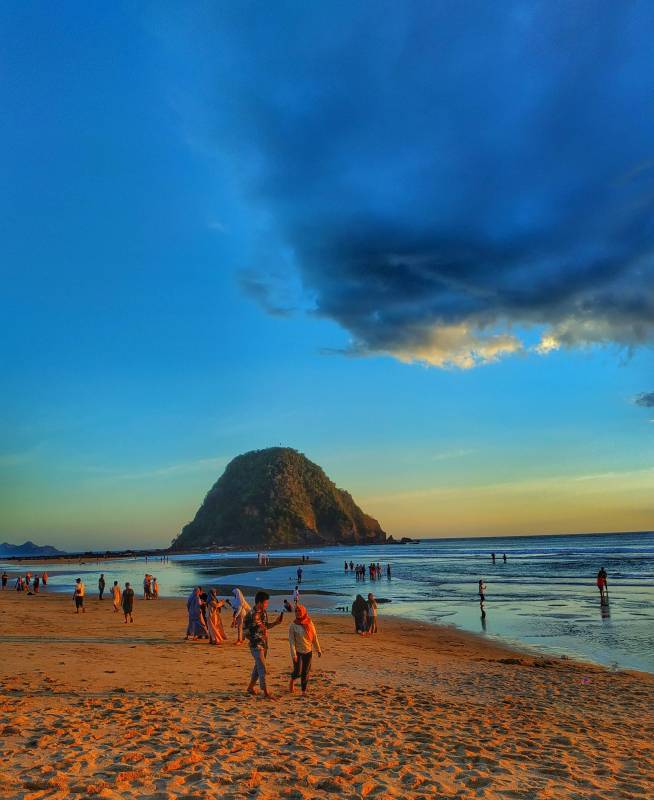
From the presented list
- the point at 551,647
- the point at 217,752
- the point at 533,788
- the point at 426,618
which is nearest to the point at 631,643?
the point at 551,647

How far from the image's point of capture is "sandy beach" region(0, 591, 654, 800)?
20.5ft

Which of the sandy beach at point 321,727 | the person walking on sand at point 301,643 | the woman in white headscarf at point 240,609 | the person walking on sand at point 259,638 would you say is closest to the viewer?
the sandy beach at point 321,727

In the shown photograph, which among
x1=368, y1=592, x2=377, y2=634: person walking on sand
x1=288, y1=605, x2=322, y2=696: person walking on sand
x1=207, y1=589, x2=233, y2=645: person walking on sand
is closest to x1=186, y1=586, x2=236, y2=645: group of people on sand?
x1=207, y1=589, x2=233, y2=645: person walking on sand

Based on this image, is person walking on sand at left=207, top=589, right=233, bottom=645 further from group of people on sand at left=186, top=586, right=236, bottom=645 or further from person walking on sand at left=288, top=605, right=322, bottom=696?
person walking on sand at left=288, top=605, right=322, bottom=696

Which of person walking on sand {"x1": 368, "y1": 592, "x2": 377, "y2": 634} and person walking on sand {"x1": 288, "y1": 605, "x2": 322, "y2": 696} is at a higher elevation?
person walking on sand {"x1": 288, "y1": 605, "x2": 322, "y2": 696}

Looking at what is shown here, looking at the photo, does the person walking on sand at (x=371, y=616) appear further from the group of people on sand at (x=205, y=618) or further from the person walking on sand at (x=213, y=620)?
the person walking on sand at (x=213, y=620)

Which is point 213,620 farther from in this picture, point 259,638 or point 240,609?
point 259,638

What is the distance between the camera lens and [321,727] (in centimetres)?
846

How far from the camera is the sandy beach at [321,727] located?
6.25 metres

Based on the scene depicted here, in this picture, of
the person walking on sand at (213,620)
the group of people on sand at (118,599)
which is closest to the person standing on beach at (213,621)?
the person walking on sand at (213,620)

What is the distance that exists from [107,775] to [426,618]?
880 inches

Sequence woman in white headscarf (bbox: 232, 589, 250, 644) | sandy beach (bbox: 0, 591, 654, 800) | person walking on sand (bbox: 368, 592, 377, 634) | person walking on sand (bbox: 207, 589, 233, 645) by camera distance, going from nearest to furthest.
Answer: sandy beach (bbox: 0, 591, 654, 800)
person walking on sand (bbox: 207, 589, 233, 645)
woman in white headscarf (bbox: 232, 589, 250, 644)
person walking on sand (bbox: 368, 592, 377, 634)

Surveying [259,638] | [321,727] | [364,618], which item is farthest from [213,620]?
[321,727]

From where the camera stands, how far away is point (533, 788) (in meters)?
6.34
